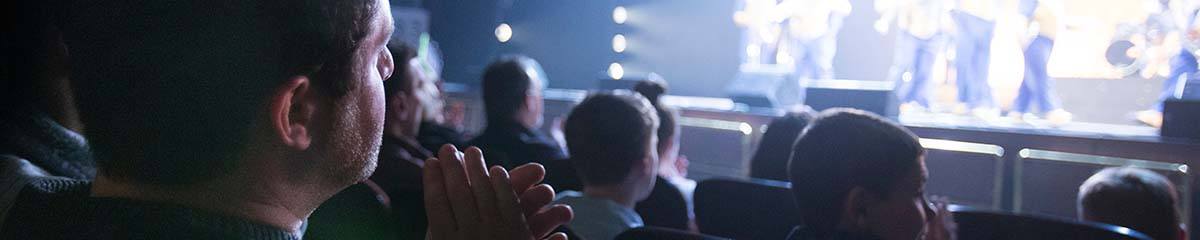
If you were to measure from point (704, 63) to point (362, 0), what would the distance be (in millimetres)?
7238

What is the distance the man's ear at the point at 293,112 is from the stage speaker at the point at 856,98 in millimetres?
4691

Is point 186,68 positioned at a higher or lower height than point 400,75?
higher

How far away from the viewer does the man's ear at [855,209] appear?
63.8 inches

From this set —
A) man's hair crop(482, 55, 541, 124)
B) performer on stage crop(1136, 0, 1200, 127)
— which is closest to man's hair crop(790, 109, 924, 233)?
man's hair crop(482, 55, 541, 124)

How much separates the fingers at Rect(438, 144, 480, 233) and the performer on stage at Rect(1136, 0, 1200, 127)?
16.1ft

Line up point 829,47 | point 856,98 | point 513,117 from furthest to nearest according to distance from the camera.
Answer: point 829,47 → point 856,98 → point 513,117

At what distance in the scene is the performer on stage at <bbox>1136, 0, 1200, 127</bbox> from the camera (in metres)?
4.86

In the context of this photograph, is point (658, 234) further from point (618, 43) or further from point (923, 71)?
point (618, 43)

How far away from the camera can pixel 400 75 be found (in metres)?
2.90

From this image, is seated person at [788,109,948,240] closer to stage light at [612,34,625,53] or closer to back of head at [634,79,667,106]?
back of head at [634,79,667,106]

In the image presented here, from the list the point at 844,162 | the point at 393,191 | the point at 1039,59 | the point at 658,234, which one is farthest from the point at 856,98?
the point at 658,234

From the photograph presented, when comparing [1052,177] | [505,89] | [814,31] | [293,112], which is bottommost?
[1052,177]

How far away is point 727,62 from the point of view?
7.70m

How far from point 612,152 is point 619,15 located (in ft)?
19.6
